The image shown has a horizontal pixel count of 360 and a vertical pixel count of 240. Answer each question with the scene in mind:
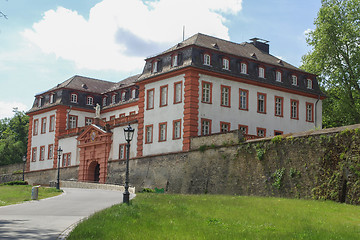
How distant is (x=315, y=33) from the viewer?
56.0m

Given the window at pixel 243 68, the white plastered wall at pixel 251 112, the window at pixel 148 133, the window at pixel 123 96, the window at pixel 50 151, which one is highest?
the window at pixel 243 68

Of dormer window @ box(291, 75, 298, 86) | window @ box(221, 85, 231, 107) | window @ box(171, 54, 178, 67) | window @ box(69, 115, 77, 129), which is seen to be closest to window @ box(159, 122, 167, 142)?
window @ box(171, 54, 178, 67)

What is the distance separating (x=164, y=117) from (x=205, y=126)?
401 centimetres

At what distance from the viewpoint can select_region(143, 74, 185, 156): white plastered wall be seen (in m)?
44.3

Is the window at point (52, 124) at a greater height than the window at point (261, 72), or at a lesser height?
lesser

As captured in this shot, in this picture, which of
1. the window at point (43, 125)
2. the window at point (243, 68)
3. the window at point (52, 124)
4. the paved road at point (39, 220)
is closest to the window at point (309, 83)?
the window at point (243, 68)

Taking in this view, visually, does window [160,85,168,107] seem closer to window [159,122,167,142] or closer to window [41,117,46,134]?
window [159,122,167,142]

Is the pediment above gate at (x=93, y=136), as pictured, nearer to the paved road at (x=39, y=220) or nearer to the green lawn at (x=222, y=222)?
the paved road at (x=39, y=220)

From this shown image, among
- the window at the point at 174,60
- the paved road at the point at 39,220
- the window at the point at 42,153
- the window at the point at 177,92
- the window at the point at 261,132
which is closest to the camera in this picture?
the paved road at the point at 39,220

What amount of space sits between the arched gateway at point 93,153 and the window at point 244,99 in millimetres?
14491

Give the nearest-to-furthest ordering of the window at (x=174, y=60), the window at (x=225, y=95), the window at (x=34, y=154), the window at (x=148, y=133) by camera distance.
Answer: the window at (x=225, y=95) < the window at (x=174, y=60) < the window at (x=148, y=133) < the window at (x=34, y=154)

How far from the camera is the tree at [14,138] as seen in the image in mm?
81938

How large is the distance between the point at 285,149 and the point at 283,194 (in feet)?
8.52

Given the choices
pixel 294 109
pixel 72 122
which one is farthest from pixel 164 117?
pixel 72 122
